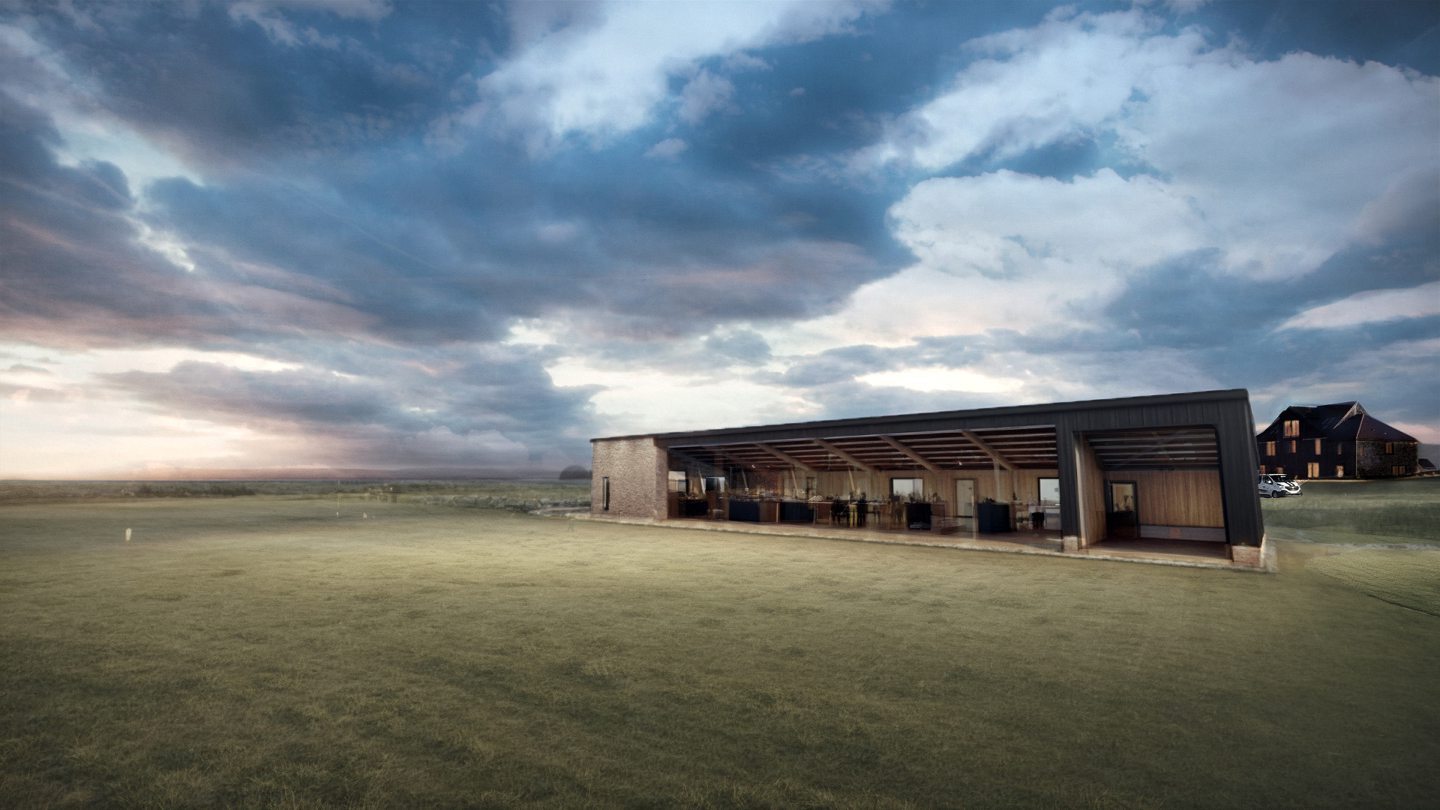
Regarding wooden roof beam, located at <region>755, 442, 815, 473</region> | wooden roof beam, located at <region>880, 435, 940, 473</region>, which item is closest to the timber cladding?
wooden roof beam, located at <region>880, 435, 940, 473</region>

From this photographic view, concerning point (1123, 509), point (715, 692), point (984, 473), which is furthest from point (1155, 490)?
point (715, 692)

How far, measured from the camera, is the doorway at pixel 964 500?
76.4ft

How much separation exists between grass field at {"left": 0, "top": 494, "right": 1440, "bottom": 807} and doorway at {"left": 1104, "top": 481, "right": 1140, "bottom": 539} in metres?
10.4

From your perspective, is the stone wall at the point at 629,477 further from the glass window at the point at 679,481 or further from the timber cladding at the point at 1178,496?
the timber cladding at the point at 1178,496

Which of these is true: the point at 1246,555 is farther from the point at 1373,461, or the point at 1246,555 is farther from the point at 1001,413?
the point at 1373,461

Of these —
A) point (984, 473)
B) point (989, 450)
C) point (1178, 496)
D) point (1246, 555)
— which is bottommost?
point (1246, 555)

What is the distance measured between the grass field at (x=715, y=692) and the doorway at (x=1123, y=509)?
1039cm

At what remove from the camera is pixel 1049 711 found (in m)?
4.62

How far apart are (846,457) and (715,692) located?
18.9 metres

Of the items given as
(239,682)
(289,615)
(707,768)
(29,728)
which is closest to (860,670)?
(707,768)

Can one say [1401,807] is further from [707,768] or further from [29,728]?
[29,728]

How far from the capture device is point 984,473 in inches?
902

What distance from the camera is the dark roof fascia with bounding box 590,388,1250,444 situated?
13305mm

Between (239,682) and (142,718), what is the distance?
2.64 ft
